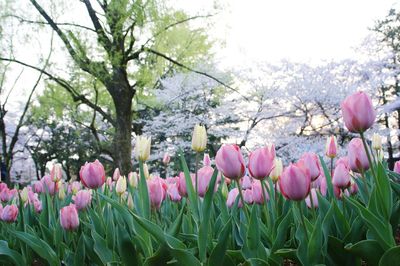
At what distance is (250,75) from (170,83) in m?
2.75

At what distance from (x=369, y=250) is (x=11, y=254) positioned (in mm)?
894

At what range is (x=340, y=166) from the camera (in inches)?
43.3

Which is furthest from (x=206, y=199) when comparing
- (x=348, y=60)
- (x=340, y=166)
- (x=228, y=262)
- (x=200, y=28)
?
(x=348, y=60)

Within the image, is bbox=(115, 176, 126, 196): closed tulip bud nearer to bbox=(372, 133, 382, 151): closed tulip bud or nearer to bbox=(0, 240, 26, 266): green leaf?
bbox=(0, 240, 26, 266): green leaf

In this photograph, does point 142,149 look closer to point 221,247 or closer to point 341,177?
point 221,247

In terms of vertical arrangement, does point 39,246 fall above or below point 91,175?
below

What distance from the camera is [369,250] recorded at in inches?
29.8

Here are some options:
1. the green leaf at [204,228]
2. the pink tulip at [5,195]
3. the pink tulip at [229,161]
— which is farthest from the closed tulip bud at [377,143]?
the pink tulip at [5,195]

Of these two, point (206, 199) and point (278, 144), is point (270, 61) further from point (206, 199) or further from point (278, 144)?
point (206, 199)

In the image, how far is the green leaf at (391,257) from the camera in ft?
2.18

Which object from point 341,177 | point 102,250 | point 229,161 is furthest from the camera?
point 341,177

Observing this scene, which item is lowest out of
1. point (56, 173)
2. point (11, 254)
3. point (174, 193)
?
point (11, 254)

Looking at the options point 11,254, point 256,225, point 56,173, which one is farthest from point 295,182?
point 56,173

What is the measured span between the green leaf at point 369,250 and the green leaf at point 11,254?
85cm
